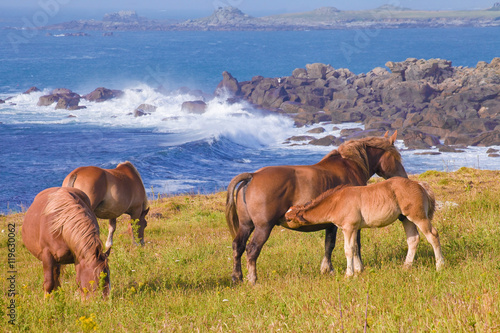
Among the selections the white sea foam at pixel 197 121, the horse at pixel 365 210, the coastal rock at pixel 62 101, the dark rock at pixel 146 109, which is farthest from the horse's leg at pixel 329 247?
the coastal rock at pixel 62 101

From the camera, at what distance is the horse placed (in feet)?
23.5

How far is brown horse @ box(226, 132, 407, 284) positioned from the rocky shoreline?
34393 mm

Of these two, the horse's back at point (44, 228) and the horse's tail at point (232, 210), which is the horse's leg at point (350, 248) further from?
the horse's back at point (44, 228)

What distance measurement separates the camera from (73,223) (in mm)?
6766

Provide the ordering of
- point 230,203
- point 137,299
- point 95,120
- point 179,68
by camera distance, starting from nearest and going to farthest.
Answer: point 137,299
point 230,203
point 95,120
point 179,68

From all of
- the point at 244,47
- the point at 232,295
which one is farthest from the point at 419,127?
the point at 244,47

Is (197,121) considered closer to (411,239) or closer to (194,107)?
(194,107)

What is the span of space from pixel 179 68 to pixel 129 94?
51887mm

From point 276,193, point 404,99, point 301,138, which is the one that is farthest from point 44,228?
point 404,99

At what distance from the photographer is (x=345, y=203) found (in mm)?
7227

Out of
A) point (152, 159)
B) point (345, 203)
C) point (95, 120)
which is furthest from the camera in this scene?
point (95, 120)

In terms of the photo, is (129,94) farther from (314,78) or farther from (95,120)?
(314,78)

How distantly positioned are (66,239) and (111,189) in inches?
160

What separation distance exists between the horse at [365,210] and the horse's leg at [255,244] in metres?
0.34
